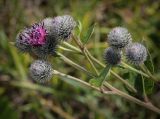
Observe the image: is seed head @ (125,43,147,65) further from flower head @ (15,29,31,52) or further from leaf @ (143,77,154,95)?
flower head @ (15,29,31,52)

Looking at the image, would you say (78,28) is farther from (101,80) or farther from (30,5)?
(30,5)

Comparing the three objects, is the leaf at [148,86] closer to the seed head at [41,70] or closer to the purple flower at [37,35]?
the seed head at [41,70]

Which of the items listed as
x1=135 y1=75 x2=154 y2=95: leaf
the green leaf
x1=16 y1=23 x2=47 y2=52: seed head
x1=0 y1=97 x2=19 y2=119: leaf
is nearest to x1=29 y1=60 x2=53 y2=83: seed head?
x1=16 y1=23 x2=47 y2=52: seed head

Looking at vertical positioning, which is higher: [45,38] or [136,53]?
[45,38]

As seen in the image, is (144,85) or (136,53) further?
(144,85)

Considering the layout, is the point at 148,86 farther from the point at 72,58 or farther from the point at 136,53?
the point at 72,58

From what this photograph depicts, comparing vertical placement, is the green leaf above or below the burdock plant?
below

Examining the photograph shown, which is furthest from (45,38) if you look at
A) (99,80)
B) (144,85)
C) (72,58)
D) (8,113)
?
(72,58)
